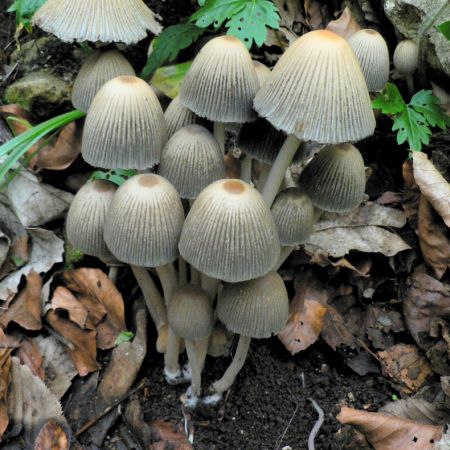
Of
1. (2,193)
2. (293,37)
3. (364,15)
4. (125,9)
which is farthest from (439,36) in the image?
(2,193)

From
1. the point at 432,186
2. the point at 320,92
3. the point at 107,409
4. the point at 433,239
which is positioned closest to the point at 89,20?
the point at 320,92

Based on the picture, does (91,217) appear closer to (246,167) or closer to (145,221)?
(145,221)

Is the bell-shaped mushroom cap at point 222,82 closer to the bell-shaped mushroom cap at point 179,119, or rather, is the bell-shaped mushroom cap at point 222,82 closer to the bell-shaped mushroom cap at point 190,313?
the bell-shaped mushroom cap at point 179,119

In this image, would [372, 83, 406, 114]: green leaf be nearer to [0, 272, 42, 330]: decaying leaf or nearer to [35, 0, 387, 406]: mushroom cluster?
[35, 0, 387, 406]: mushroom cluster

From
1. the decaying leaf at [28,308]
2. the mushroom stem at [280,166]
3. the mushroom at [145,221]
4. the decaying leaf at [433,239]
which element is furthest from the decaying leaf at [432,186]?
the decaying leaf at [28,308]

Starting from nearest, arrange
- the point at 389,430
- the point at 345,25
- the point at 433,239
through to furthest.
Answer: the point at 389,430 → the point at 433,239 → the point at 345,25

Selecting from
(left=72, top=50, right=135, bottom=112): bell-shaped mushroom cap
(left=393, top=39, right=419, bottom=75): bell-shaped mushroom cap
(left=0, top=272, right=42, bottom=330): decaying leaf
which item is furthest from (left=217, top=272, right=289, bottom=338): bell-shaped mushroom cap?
(left=393, top=39, right=419, bottom=75): bell-shaped mushroom cap
